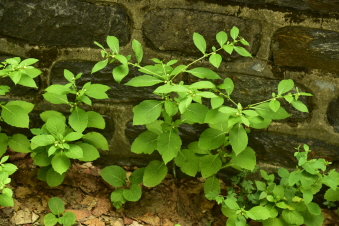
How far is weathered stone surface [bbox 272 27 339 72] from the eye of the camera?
183cm

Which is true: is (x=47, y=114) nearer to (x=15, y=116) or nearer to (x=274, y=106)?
(x=15, y=116)

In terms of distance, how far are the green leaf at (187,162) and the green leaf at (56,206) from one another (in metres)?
0.59

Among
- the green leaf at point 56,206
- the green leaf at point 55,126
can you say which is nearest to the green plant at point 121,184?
the green leaf at point 56,206

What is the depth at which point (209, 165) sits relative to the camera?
1.93m

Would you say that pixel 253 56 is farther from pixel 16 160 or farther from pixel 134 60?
pixel 16 160

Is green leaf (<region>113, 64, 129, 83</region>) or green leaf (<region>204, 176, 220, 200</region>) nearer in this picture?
green leaf (<region>113, 64, 129, 83</region>)

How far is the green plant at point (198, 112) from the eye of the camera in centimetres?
162

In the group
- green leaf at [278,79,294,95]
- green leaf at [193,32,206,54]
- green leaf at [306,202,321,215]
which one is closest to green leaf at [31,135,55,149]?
green leaf at [193,32,206,54]

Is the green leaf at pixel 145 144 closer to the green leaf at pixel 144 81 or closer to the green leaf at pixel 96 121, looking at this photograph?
the green leaf at pixel 96 121

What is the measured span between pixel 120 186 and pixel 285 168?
896mm

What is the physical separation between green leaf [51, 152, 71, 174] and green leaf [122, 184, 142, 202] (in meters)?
0.35

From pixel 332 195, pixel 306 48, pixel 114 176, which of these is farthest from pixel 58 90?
pixel 332 195

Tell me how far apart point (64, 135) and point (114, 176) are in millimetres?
339

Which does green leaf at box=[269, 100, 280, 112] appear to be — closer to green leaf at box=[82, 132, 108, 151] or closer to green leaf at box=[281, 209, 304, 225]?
green leaf at box=[281, 209, 304, 225]
